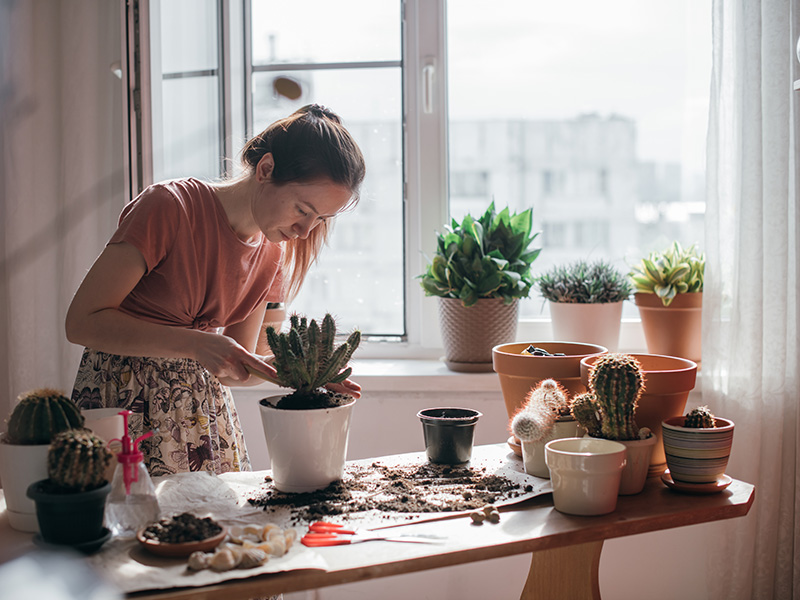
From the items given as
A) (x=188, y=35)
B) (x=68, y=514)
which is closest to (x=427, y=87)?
(x=188, y=35)

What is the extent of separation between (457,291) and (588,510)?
1.09 meters

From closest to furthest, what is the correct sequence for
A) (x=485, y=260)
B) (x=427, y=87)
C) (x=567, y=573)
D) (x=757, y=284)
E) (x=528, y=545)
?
(x=528, y=545) < (x=567, y=573) < (x=757, y=284) < (x=485, y=260) < (x=427, y=87)

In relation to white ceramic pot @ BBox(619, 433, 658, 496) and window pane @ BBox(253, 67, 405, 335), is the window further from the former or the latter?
white ceramic pot @ BBox(619, 433, 658, 496)

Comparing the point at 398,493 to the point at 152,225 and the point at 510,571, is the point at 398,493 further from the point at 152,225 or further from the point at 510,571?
the point at 510,571

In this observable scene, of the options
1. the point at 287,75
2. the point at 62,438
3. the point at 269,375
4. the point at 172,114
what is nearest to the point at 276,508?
the point at 269,375

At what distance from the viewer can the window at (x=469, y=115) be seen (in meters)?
2.25

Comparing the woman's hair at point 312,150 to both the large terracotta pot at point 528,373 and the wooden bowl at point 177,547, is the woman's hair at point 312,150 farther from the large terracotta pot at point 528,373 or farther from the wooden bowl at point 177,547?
the wooden bowl at point 177,547

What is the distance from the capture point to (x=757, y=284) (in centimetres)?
185

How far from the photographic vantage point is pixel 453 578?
202 centimetres

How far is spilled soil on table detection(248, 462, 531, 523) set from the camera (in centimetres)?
102

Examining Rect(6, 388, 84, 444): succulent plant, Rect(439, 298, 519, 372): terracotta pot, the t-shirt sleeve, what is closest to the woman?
the t-shirt sleeve

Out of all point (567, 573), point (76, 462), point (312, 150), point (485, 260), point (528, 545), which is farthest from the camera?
point (485, 260)

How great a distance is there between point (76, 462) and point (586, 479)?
2.16 ft

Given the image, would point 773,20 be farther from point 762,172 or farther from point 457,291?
point 457,291
